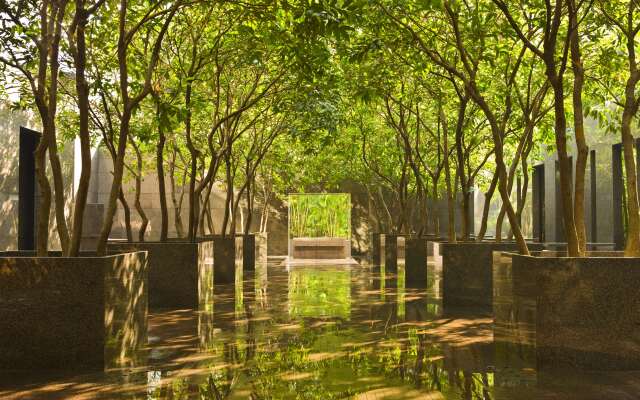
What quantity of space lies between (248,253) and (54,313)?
14.1 metres

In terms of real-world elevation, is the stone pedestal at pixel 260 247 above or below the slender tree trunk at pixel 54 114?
below

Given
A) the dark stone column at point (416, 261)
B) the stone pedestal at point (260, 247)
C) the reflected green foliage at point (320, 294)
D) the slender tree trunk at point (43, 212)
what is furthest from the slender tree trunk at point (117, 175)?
the stone pedestal at point (260, 247)

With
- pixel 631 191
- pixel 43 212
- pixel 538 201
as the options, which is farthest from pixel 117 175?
pixel 538 201

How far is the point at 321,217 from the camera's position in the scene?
103 ft

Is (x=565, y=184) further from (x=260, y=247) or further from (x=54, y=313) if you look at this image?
(x=260, y=247)

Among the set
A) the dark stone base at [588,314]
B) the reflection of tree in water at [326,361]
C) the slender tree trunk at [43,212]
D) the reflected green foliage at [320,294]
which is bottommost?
the reflection of tree in water at [326,361]

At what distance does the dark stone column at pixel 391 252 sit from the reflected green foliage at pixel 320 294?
1235 millimetres

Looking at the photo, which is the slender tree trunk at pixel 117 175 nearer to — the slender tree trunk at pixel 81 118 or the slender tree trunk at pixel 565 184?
the slender tree trunk at pixel 81 118

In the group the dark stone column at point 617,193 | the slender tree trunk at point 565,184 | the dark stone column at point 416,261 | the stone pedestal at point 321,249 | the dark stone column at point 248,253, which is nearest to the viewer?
the slender tree trunk at point 565,184

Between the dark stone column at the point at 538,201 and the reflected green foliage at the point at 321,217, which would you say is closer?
the dark stone column at the point at 538,201

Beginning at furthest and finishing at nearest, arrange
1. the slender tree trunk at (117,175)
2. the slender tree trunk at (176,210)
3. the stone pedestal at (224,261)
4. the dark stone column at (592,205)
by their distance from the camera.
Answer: the dark stone column at (592,205), the slender tree trunk at (176,210), the stone pedestal at (224,261), the slender tree trunk at (117,175)

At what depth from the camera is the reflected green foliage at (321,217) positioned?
1227 inches

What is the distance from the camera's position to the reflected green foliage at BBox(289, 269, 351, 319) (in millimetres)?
9711

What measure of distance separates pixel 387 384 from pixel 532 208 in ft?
62.9
